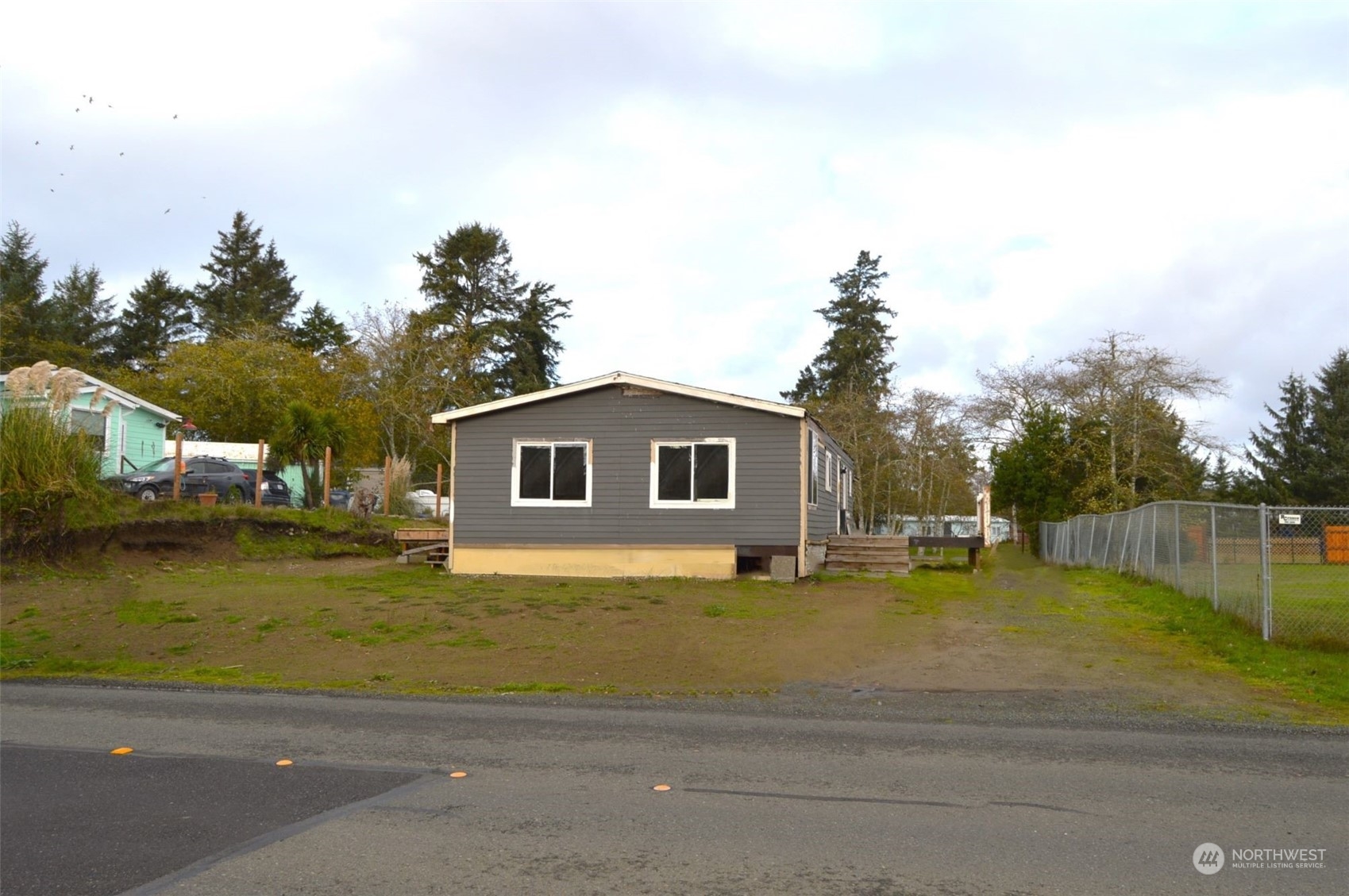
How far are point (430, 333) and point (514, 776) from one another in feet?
146

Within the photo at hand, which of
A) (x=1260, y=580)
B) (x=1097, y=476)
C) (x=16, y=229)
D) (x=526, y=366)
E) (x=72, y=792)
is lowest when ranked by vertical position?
(x=72, y=792)

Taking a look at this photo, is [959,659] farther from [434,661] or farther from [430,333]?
[430,333]

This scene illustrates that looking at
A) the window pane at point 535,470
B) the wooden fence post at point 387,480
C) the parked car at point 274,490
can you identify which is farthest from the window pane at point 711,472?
the parked car at point 274,490

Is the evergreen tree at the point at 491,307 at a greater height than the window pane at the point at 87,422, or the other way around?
the evergreen tree at the point at 491,307

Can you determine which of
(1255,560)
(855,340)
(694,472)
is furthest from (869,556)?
(855,340)

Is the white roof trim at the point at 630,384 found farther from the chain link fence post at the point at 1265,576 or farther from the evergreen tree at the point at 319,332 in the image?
the evergreen tree at the point at 319,332

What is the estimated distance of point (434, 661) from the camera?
1215cm

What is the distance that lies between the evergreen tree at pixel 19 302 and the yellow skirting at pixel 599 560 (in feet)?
111

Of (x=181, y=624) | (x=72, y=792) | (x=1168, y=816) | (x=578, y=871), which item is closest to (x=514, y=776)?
(x=578, y=871)

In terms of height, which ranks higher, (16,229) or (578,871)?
(16,229)

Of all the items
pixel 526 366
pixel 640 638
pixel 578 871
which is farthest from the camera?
pixel 526 366

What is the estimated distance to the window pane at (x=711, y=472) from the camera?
69.0ft

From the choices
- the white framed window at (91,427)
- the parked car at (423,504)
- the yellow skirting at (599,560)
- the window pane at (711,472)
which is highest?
the white framed window at (91,427)

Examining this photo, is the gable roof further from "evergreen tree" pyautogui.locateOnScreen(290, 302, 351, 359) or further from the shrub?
"evergreen tree" pyautogui.locateOnScreen(290, 302, 351, 359)
